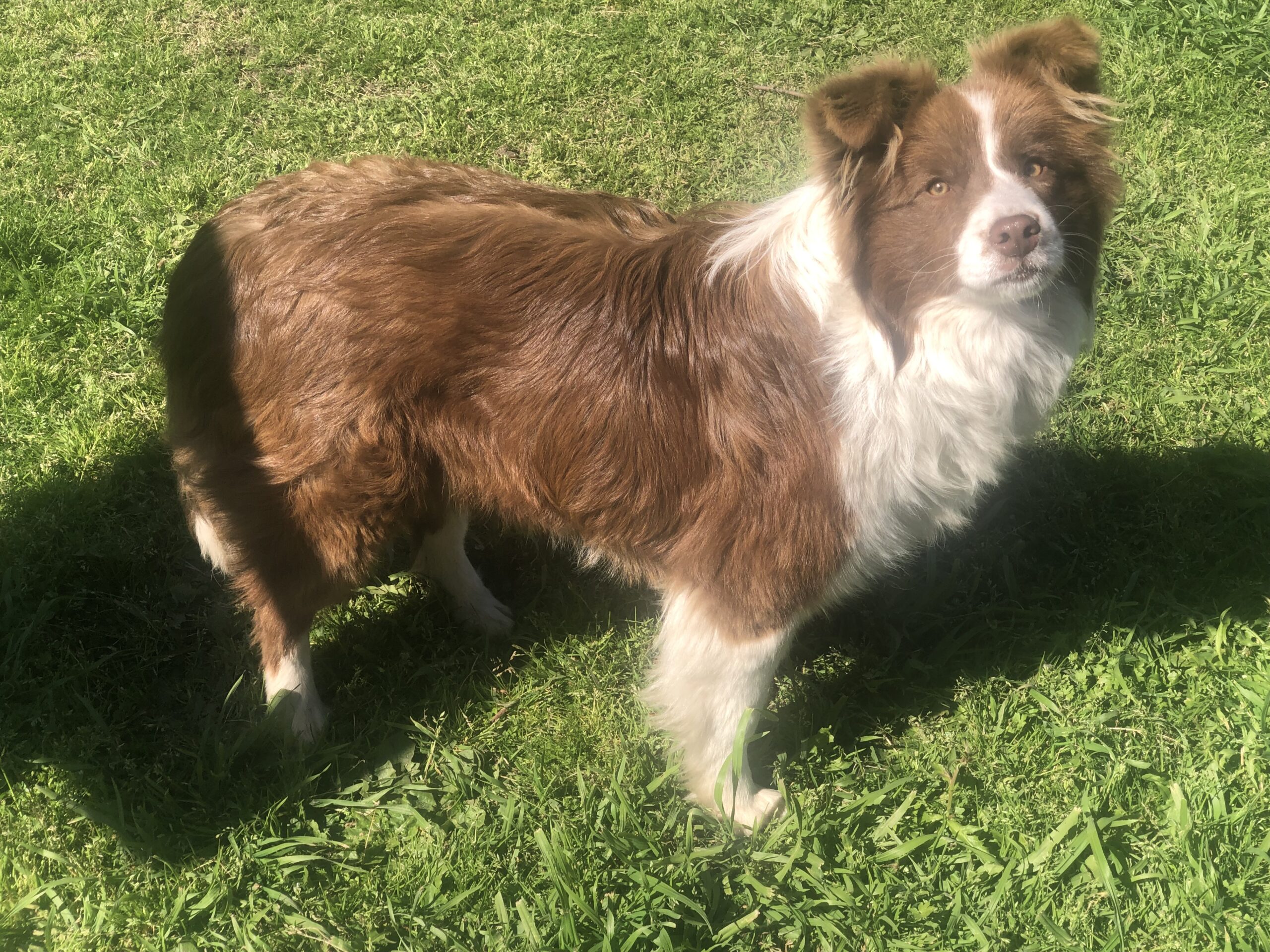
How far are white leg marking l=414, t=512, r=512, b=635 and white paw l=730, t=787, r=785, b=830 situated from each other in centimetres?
103

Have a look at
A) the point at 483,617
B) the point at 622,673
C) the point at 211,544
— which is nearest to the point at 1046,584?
the point at 622,673

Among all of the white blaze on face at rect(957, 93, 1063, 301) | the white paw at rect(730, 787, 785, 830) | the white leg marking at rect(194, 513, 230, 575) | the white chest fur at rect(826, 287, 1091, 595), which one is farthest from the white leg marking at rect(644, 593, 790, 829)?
the white leg marking at rect(194, 513, 230, 575)

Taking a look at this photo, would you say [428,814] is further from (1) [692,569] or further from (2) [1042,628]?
(2) [1042,628]

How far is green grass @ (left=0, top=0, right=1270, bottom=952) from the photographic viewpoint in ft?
8.57

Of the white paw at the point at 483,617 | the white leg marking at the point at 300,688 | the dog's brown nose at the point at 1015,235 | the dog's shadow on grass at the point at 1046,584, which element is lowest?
the dog's shadow on grass at the point at 1046,584

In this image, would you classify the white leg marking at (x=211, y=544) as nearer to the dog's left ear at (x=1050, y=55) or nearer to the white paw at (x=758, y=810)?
the white paw at (x=758, y=810)

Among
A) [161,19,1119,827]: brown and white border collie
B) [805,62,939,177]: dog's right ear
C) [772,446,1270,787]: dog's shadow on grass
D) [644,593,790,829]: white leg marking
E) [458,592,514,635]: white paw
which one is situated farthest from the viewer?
[458,592,514,635]: white paw

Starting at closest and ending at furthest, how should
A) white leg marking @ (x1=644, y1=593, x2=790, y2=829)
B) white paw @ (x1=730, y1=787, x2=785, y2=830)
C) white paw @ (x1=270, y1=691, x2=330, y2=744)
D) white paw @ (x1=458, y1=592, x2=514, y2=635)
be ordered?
white leg marking @ (x1=644, y1=593, x2=790, y2=829), white paw @ (x1=730, y1=787, x2=785, y2=830), white paw @ (x1=270, y1=691, x2=330, y2=744), white paw @ (x1=458, y1=592, x2=514, y2=635)

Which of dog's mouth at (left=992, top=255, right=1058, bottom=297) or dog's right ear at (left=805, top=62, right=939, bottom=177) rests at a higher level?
dog's right ear at (left=805, top=62, right=939, bottom=177)

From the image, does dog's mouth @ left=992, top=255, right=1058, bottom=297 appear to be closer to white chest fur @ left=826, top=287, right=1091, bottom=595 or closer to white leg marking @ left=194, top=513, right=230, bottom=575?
white chest fur @ left=826, top=287, right=1091, bottom=595

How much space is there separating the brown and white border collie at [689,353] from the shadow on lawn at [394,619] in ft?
2.00

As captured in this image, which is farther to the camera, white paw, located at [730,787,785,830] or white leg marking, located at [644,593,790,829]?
white paw, located at [730,787,785,830]

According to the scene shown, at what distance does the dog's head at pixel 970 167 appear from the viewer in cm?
204

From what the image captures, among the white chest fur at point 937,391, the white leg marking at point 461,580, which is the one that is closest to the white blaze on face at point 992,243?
the white chest fur at point 937,391
